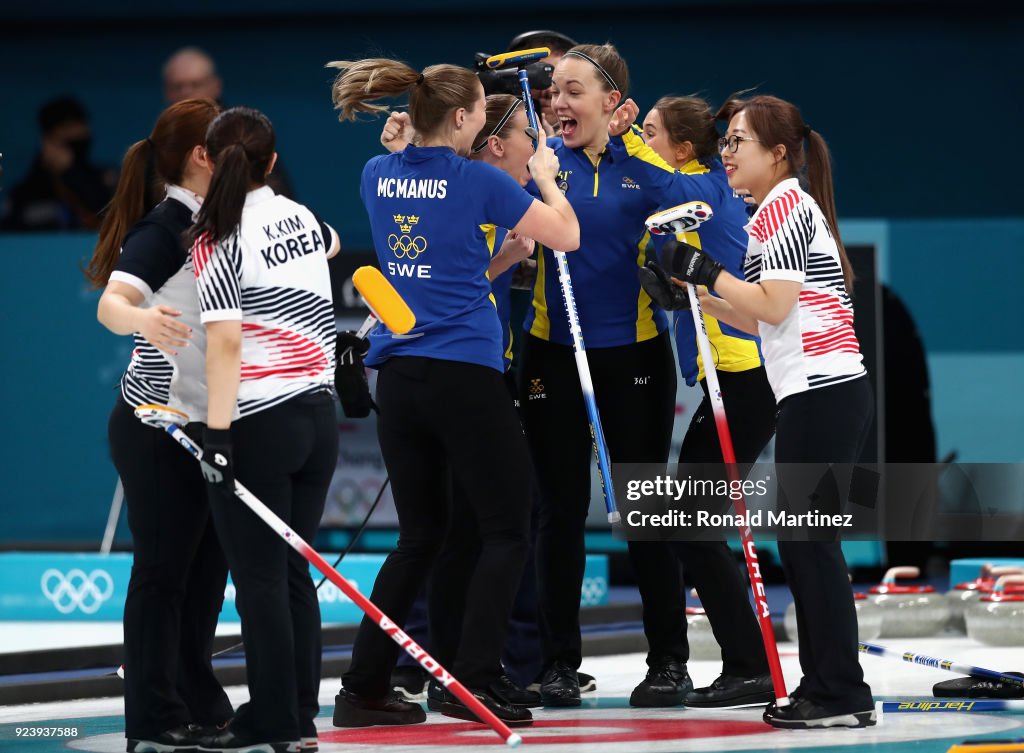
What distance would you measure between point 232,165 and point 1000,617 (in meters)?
3.69

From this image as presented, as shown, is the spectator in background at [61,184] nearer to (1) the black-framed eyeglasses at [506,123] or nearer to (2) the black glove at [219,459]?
(1) the black-framed eyeglasses at [506,123]

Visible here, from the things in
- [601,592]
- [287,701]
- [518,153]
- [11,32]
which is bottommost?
[601,592]

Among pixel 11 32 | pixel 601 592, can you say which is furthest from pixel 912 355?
pixel 11 32

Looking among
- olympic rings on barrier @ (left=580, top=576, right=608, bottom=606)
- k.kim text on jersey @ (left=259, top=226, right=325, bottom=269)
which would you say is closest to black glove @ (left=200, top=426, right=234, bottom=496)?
k.kim text on jersey @ (left=259, top=226, right=325, bottom=269)

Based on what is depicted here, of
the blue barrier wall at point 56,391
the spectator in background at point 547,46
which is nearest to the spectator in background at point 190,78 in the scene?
the blue barrier wall at point 56,391

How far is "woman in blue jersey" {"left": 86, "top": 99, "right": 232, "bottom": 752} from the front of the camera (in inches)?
147

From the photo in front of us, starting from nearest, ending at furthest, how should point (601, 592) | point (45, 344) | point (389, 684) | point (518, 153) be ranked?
point (389, 684) < point (518, 153) < point (601, 592) < point (45, 344)

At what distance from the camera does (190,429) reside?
143 inches

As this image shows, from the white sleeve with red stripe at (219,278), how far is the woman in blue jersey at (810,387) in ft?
3.90

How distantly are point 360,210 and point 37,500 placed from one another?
3.01 m

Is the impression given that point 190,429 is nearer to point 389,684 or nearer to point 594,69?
point 389,684

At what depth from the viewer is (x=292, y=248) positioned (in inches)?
144

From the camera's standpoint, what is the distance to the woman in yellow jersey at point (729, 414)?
4.56 m

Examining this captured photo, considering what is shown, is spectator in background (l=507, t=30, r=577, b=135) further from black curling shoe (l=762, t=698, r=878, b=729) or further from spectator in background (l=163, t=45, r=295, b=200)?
spectator in background (l=163, t=45, r=295, b=200)
